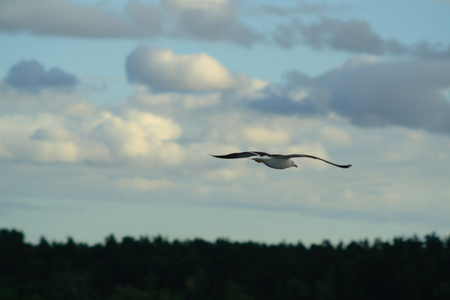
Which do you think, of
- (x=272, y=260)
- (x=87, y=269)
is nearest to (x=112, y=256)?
(x=87, y=269)

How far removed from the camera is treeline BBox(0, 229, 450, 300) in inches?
5002

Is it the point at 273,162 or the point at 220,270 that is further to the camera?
the point at 220,270

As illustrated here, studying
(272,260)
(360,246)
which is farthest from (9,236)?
(360,246)

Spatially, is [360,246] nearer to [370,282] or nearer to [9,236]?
[370,282]

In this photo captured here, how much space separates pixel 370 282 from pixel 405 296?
8.83 meters

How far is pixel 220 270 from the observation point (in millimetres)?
159000

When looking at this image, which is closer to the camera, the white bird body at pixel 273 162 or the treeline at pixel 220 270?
the white bird body at pixel 273 162

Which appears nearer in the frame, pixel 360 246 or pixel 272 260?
pixel 272 260

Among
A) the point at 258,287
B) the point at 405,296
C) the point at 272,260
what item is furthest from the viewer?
the point at 272,260

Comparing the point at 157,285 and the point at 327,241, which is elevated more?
the point at 327,241

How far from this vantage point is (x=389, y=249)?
156 m

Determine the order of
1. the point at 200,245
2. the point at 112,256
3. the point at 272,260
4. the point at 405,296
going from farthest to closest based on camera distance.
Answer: the point at 200,245, the point at 112,256, the point at 272,260, the point at 405,296

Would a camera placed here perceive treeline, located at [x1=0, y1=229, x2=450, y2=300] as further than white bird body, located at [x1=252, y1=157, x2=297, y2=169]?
Yes

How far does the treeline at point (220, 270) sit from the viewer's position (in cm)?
12706
